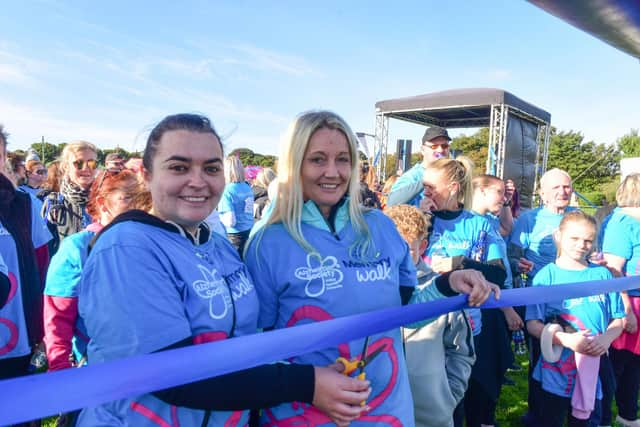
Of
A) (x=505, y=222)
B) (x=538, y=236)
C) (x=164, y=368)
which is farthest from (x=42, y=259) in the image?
(x=505, y=222)

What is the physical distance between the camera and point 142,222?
1.23 meters

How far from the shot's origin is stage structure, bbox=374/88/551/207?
44.4 ft

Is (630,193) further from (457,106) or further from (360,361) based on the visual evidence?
(457,106)

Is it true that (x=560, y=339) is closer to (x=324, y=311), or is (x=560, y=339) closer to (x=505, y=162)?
(x=324, y=311)

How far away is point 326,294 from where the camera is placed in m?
1.47

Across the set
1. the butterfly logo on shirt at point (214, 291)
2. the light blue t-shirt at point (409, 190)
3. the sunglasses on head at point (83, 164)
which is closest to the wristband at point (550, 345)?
the light blue t-shirt at point (409, 190)

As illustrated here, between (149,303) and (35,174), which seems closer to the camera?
(149,303)

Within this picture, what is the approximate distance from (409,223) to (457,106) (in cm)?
1265

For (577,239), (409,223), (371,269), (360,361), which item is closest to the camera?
(360,361)

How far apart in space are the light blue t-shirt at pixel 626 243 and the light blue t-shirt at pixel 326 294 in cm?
274

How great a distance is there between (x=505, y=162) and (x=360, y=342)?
45.4 ft

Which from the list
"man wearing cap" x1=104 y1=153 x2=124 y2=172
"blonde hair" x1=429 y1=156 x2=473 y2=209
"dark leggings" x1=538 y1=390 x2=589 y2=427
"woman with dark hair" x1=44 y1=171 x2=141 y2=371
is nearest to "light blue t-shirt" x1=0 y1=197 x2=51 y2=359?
"woman with dark hair" x1=44 y1=171 x2=141 y2=371

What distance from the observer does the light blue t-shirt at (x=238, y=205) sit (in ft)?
20.4

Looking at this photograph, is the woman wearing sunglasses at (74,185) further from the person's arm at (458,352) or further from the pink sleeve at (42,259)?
the person's arm at (458,352)
